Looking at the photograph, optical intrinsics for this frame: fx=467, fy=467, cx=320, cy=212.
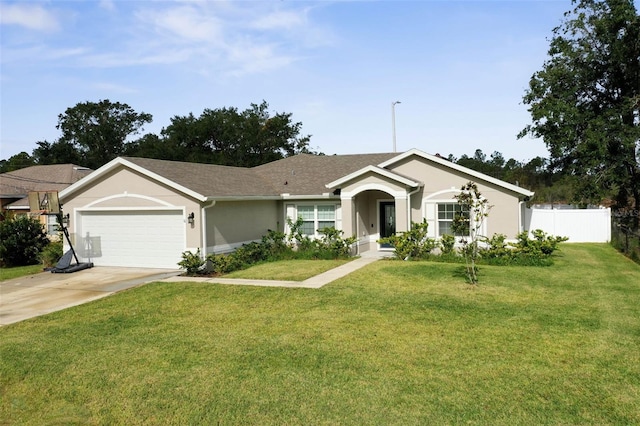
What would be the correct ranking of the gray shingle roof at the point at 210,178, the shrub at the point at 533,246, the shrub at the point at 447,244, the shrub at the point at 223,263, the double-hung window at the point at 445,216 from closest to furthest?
1. the shrub at the point at 223,263
2. the shrub at the point at 533,246
3. the gray shingle roof at the point at 210,178
4. the shrub at the point at 447,244
5. the double-hung window at the point at 445,216

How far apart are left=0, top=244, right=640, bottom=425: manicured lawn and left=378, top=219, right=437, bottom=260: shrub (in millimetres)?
4713

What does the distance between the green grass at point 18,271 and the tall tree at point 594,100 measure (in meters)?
27.0

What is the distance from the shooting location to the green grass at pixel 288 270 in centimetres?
1430

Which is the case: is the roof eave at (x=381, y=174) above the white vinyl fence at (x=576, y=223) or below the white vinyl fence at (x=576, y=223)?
above

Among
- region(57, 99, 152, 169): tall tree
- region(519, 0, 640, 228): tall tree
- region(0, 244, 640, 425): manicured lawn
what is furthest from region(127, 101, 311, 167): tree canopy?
region(0, 244, 640, 425): manicured lawn

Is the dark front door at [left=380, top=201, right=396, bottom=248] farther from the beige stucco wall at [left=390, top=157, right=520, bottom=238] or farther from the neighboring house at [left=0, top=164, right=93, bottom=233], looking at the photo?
the neighboring house at [left=0, top=164, right=93, bottom=233]

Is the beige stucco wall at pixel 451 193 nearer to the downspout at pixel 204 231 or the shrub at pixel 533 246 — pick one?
the shrub at pixel 533 246

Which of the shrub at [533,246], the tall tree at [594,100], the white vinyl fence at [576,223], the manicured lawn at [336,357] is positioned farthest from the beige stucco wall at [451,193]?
the tall tree at [594,100]

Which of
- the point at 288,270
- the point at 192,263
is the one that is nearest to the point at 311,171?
the point at 288,270

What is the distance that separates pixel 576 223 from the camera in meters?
24.4

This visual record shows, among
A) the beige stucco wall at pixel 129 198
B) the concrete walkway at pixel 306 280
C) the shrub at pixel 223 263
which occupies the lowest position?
the concrete walkway at pixel 306 280

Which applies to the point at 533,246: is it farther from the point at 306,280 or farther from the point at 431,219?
the point at 306,280

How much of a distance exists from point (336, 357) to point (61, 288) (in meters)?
10.5

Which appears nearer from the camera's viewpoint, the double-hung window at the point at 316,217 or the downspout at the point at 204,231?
the downspout at the point at 204,231
